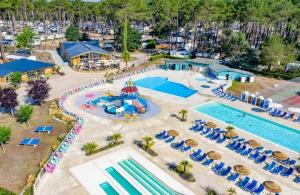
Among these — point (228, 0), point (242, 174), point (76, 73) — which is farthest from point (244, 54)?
point (242, 174)

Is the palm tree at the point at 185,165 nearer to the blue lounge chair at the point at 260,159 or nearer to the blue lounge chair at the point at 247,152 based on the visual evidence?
the blue lounge chair at the point at 247,152

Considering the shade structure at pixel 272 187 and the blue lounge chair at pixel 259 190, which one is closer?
the shade structure at pixel 272 187

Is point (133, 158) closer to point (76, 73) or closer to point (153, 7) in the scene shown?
point (76, 73)

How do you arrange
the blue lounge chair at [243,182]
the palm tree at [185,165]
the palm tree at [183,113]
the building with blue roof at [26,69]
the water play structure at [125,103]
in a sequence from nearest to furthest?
the blue lounge chair at [243,182], the palm tree at [185,165], the palm tree at [183,113], the water play structure at [125,103], the building with blue roof at [26,69]

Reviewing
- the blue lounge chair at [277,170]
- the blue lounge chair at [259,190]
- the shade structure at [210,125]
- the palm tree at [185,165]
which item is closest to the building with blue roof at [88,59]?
the shade structure at [210,125]

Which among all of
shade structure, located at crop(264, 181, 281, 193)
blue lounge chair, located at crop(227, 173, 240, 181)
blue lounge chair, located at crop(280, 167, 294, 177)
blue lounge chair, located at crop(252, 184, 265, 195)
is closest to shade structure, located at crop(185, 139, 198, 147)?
blue lounge chair, located at crop(227, 173, 240, 181)

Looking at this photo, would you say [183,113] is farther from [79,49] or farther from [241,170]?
[79,49]
